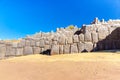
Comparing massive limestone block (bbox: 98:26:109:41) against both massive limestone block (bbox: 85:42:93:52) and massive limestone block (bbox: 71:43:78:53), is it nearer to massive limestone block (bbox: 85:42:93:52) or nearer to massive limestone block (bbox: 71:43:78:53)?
massive limestone block (bbox: 85:42:93:52)

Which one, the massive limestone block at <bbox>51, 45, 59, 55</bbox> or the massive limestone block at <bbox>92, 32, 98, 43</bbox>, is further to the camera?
the massive limestone block at <bbox>92, 32, 98, 43</bbox>

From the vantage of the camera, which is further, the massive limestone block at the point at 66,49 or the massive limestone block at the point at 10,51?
the massive limestone block at the point at 10,51

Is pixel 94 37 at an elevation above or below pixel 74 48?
above

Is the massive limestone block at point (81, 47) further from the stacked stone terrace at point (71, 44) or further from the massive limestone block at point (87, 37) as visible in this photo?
the massive limestone block at point (87, 37)

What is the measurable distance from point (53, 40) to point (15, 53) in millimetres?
2695

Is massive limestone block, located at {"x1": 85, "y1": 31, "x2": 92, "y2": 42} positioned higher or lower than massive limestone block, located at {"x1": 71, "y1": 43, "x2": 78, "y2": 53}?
higher

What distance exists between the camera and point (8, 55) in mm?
14078

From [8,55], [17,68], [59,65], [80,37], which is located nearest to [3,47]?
[8,55]

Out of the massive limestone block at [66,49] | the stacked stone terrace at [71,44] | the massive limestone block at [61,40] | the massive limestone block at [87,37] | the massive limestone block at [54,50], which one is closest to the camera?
the massive limestone block at [54,50]

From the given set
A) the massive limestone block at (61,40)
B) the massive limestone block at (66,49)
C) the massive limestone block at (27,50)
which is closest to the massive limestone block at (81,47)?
the massive limestone block at (66,49)

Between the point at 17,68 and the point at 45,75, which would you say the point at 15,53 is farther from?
the point at 45,75

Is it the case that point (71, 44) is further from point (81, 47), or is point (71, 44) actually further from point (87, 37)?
point (87, 37)

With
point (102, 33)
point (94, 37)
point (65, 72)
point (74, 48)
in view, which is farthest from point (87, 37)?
point (65, 72)

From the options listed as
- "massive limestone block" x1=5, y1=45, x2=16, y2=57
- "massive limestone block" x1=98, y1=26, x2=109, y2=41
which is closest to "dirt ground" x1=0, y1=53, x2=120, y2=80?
"massive limestone block" x1=5, y1=45, x2=16, y2=57
